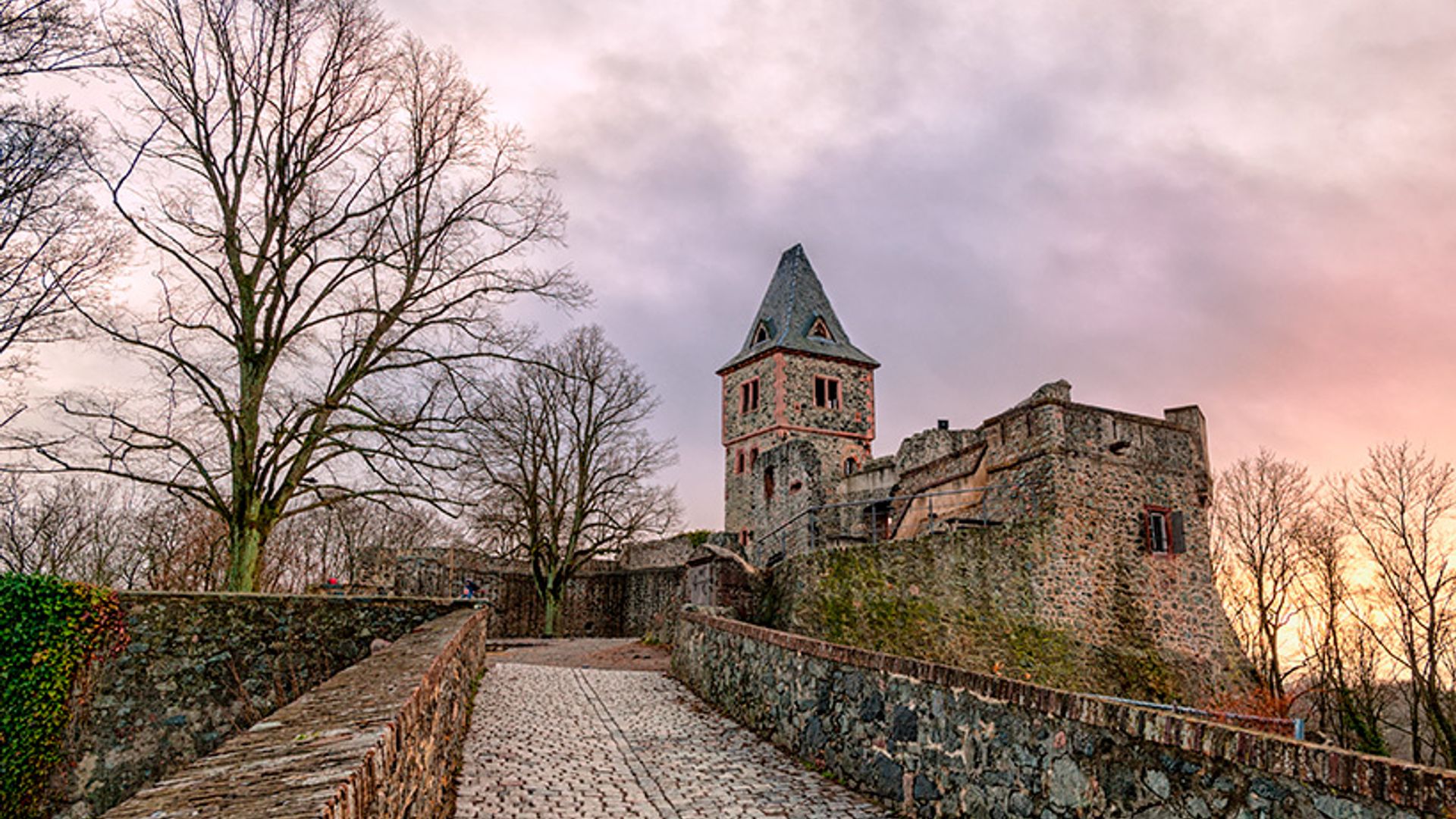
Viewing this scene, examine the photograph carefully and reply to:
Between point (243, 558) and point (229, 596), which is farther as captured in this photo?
point (243, 558)

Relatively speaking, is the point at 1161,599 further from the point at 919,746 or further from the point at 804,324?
the point at 804,324

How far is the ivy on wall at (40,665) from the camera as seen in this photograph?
8.77 m

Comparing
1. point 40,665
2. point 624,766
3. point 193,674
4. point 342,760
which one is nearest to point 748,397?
point 193,674

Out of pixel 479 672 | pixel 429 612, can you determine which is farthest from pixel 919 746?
pixel 479 672

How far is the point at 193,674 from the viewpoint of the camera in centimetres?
966

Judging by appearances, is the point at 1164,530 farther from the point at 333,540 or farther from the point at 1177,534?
the point at 333,540

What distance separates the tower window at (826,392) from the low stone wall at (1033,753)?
2834 centimetres

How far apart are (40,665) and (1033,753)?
9688mm

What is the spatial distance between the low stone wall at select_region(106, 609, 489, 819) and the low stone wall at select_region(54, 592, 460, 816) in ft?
12.2

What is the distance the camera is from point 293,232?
1595 centimetres

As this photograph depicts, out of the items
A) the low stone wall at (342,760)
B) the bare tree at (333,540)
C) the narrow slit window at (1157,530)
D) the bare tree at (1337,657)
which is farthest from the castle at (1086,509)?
the bare tree at (333,540)

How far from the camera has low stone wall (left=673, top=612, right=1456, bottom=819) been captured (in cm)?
344

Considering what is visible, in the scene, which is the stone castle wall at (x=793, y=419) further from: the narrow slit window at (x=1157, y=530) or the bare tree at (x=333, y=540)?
the narrow slit window at (x=1157, y=530)

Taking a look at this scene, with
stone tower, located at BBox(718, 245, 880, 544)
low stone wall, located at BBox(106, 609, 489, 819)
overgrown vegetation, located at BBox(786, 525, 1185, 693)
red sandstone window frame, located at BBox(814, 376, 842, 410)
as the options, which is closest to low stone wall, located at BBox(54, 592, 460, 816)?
low stone wall, located at BBox(106, 609, 489, 819)
